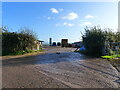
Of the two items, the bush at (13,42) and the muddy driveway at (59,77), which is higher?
the bush at (13,42)

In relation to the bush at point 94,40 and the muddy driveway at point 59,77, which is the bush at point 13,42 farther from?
the bush at point 94,40

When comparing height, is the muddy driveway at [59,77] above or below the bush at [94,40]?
below

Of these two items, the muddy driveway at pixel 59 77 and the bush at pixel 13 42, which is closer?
the muddy driveway at pixel 59 77

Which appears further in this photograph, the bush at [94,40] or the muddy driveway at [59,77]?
the bush at [94,40]

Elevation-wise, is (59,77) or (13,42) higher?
(13,42)

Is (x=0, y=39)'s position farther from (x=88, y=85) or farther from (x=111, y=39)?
(x=111, y=39)

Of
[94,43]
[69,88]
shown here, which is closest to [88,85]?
[69,88]

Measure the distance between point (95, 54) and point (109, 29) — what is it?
3.60m

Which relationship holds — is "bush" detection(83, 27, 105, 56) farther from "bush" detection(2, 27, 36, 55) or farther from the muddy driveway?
"bush" detection(2, 27, 36, 55)

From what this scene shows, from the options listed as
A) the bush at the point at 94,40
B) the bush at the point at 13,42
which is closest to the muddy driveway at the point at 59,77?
the bush at the point at 94,40

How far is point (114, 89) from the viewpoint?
2955 millimetres

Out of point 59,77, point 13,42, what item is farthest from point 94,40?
point 13,42

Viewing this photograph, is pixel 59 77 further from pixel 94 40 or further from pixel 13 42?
pixel 13 42

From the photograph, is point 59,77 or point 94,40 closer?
point 59,77
